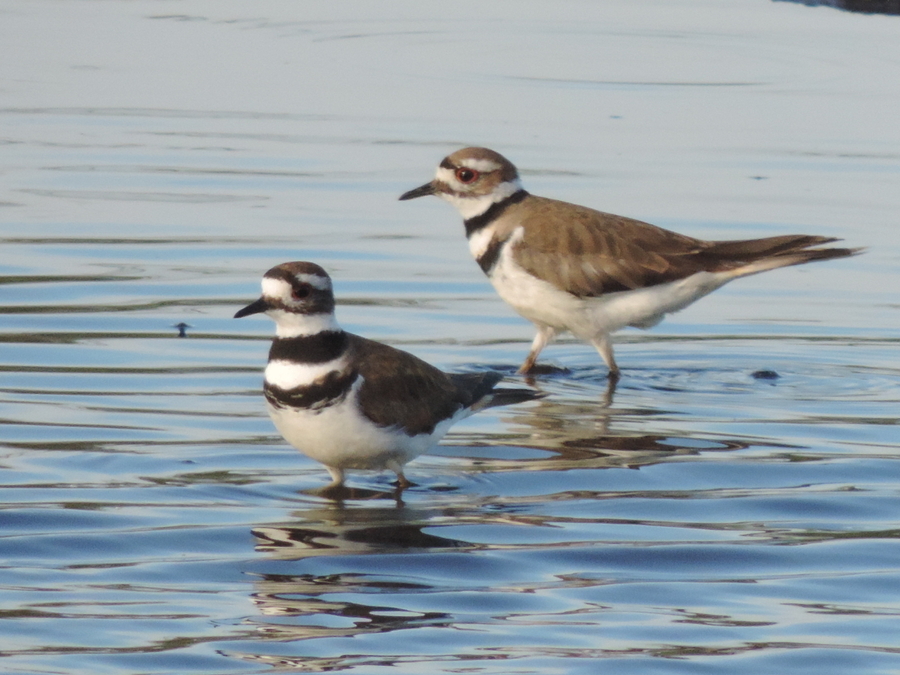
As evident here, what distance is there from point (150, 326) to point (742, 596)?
5.10m

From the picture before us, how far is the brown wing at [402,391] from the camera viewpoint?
712 cm

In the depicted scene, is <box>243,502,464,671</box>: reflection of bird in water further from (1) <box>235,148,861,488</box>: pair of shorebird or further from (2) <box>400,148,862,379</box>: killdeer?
(2) <box>400,148,862,379</box>: killdeer

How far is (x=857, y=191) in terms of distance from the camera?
14.0 m

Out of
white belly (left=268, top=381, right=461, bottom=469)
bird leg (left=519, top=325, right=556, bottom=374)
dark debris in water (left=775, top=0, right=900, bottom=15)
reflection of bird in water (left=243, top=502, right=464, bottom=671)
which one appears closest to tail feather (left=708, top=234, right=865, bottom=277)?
bird leg (left=519, top=325, right=556, bottom=374)

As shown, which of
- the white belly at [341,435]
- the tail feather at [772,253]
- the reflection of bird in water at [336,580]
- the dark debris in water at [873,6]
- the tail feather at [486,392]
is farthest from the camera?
A: the dark debris in water at [873,6]

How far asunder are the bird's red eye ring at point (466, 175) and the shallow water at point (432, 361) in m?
0.87

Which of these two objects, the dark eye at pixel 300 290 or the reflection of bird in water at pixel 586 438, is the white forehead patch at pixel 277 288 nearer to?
the dark eye at pixel 300 290

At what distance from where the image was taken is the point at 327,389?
699 cm

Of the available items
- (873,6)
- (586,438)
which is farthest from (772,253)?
(873,6)

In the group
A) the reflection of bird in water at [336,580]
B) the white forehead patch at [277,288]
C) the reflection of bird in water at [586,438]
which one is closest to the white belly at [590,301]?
the reflection of bird in water at [586,438]

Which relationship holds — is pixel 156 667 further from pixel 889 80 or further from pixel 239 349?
pixel 889 80

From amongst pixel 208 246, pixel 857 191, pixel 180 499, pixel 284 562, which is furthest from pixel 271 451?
pixel 857 191

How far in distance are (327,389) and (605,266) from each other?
10.9 feet

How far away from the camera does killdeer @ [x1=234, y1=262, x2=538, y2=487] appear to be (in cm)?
697
